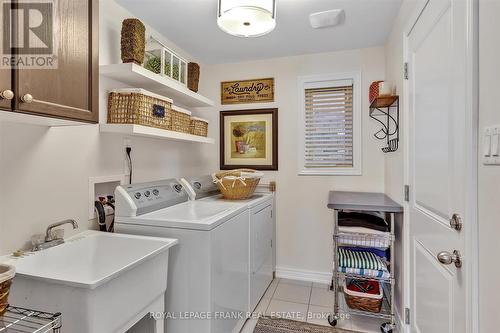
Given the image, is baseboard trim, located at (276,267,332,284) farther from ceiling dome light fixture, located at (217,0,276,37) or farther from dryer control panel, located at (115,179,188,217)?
ceiling dome light fixture, located at (217,0,276,37)

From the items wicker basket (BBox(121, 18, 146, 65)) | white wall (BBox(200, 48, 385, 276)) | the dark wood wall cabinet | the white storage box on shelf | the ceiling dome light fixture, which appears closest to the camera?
the dark wood wall cabinet

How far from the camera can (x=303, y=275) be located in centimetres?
284

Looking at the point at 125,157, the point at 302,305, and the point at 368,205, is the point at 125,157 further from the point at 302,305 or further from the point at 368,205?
the point at 302,305

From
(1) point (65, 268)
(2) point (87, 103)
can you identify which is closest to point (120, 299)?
(1) point (65, 268)

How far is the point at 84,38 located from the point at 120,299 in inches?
45.9

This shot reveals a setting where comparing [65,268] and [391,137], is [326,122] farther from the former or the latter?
[65,268]

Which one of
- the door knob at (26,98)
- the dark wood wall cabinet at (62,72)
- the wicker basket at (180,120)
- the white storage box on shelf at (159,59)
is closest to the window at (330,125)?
the wicker basket at (180,120)

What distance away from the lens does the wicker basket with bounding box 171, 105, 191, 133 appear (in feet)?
6.98

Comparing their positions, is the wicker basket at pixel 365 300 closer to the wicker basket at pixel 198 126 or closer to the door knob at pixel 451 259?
the door knob at pixel 451 259

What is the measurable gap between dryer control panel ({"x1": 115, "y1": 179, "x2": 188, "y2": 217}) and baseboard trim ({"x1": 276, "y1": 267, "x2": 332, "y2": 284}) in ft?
4.82

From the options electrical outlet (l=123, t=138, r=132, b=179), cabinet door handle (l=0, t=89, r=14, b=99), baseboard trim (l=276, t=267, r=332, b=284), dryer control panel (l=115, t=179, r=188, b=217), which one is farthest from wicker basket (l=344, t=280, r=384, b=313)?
cabinet door handle (l=0, t=89, r=14, b=99)

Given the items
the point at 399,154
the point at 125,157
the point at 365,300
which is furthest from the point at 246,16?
the point at 365,300

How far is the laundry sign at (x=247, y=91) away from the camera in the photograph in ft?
9.68

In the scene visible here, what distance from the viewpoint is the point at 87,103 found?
48.1 inches
